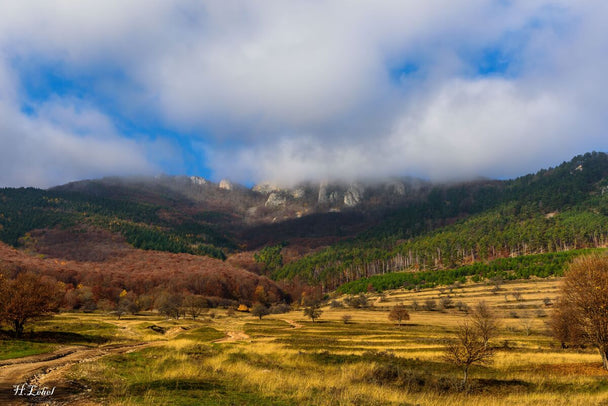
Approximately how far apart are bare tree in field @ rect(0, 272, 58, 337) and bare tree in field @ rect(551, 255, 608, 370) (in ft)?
225

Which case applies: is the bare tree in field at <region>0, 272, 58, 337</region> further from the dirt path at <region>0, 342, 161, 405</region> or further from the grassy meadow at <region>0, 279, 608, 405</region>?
the dirt path at <region>0, 342, 161, 405</region>

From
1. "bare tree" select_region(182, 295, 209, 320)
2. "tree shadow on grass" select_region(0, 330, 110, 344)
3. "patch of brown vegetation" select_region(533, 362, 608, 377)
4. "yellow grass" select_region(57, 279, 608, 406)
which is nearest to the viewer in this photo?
"yellow grass" select_region(57, 279, 608, 406)

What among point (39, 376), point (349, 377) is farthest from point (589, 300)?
point (39, 376)

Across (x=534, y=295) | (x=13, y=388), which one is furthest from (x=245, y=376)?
Result: (x=534, y=295)

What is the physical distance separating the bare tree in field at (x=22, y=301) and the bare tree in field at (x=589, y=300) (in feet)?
225

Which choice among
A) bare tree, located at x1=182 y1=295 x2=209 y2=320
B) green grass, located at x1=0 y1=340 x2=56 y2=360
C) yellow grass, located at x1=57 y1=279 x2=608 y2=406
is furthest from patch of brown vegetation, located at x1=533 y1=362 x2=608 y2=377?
bare tree, located at x1=182 y1=295 x2=209 y2=320

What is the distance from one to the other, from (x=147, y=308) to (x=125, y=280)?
35476 mm

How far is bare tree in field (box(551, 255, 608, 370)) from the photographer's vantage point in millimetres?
33406

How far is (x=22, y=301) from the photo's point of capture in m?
44.4

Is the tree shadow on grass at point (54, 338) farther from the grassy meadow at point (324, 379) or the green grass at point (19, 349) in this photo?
the green grass at point (19, 349)

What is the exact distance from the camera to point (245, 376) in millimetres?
25375

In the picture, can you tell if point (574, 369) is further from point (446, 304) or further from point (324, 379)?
point (446, 304)

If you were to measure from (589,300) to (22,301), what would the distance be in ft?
226

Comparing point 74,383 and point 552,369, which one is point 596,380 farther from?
point 74,383
